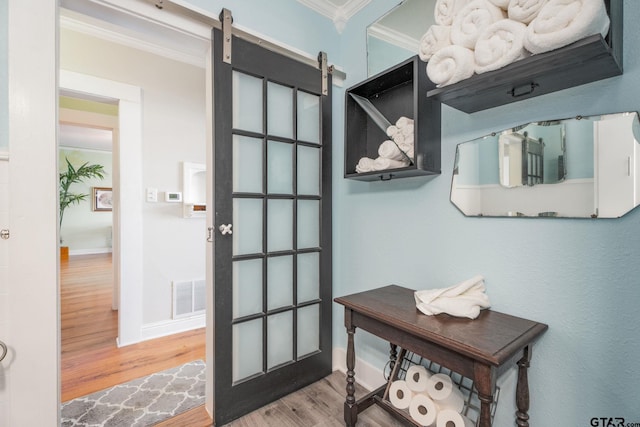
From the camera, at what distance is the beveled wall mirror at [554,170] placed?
0.93 m

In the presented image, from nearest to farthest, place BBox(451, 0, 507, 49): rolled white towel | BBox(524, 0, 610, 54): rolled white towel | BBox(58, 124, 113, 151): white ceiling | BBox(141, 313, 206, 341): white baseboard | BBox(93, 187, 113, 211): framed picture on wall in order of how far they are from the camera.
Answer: BBox(524, 0, 610, 54): rolled white towel
BBox(451, 0, 507, 49): rolled white towel
BBox(141, 313, 206, 341): white baseboard
BBox(58, 124, 113, 151): white ceiling
BBox(93, 187, 113, 211): framed picture on wall

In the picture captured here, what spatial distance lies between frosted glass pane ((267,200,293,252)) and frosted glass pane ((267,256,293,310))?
0.27 ft

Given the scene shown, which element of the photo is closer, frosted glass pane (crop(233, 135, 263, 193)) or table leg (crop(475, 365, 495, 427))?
table leg (crop(475, 365, 495, 427))

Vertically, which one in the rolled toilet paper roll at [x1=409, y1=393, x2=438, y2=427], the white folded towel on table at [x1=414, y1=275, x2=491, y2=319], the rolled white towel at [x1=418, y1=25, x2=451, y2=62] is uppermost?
the rolled white towel at [x1=418, y1=25, x2=451, y2=62]

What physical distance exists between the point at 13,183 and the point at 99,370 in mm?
1629

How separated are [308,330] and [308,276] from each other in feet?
1.18

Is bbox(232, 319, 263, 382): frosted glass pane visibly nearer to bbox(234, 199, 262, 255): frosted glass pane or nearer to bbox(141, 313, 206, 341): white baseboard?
bbox(234, 199, 262, 255): frosted glass pane

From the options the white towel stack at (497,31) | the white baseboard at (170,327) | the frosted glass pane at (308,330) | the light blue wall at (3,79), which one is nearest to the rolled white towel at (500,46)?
the white towel stack at (497,31)

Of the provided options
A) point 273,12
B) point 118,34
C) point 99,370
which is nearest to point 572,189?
point 273,12

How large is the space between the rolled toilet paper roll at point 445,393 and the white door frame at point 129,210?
7.94 ft

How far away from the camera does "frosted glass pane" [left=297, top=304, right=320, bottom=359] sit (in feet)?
6.06

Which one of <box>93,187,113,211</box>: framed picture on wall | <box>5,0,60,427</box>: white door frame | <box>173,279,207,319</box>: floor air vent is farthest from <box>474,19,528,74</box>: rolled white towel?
<box>93,187,113,211</box>: framed picture on wall

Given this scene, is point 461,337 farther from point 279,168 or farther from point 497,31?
point 279,168

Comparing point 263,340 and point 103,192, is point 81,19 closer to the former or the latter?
point 263,340
